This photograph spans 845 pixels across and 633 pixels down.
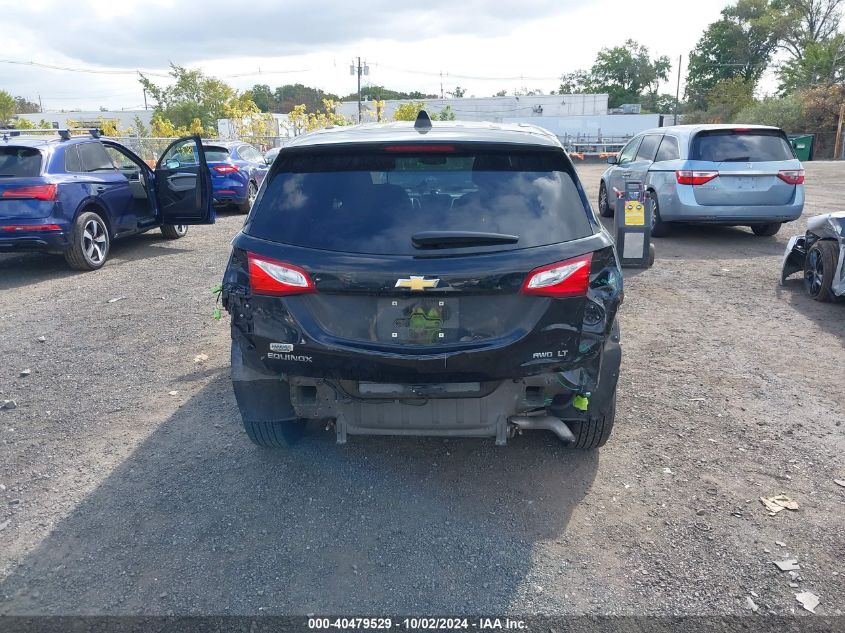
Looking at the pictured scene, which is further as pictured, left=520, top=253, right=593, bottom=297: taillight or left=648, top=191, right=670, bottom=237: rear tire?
left=648, top=191, right=670, bottom=237: rear tire

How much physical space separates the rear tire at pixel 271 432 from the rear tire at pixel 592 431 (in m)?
1.62

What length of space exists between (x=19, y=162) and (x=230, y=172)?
5.91 m

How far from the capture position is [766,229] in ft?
36.9

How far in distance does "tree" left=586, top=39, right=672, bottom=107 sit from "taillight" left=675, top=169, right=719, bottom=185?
89773mm

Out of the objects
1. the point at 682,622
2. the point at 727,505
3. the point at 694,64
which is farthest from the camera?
the point at 694,64

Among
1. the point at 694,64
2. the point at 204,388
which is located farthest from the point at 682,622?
the point at 694,64

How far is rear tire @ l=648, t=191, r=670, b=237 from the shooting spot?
1070 cm

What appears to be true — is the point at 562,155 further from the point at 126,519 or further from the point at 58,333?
the point at 58,333

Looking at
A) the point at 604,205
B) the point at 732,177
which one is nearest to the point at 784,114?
the point at 604,205

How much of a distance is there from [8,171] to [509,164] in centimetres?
783

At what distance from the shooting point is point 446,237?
295 cm

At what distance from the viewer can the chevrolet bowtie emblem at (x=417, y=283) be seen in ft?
9.46

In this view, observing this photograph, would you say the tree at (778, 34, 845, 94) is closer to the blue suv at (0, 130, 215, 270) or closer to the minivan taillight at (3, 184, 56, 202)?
the blue suv at (0, 130, 215, 270)

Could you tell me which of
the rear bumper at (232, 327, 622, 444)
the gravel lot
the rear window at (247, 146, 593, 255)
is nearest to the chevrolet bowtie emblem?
the rear window at (247, 146, 593, 255)
